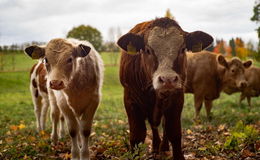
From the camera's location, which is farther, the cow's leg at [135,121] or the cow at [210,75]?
the cow at [210,75]

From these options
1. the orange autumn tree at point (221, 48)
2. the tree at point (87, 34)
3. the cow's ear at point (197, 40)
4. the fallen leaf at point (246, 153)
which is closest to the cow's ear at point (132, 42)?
the cow's ear at point (197, 40)

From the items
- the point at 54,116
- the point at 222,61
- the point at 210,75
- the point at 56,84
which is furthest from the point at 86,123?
the point at 222,61

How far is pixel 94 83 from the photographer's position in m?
5.47

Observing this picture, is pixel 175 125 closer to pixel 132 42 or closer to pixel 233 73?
pixel 132 42

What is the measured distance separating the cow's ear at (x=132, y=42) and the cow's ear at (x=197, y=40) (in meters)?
0.63

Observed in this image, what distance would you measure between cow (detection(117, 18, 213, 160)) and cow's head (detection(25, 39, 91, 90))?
854mm

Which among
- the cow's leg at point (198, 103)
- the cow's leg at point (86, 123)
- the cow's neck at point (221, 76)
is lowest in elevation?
the cow's leg at point (198, 103)

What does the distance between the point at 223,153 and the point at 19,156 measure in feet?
11.3

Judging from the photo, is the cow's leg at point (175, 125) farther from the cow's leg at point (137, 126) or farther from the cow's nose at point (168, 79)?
the cow's nose at point (168, 79)

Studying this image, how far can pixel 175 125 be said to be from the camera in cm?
424

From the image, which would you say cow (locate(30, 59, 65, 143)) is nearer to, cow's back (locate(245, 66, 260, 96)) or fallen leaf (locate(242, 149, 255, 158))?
fallen leaf (locate(242, 149, 255, 158))

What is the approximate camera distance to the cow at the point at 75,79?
4836 mm

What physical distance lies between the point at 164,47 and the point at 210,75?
7.39 meters

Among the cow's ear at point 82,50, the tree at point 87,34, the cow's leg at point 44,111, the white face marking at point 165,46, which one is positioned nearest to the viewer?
the white face marking at point 165,46
